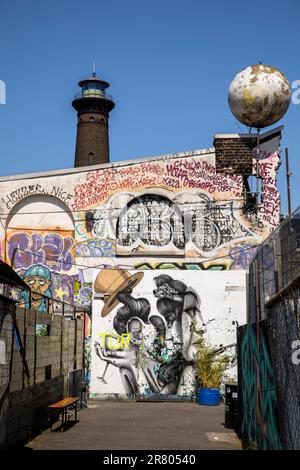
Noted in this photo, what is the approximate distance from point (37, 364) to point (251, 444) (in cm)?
552

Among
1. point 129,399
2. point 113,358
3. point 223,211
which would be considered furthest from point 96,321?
point 223,211

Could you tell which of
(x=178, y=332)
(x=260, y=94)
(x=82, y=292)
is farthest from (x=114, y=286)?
(x=260, y=94)

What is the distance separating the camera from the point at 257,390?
10.8 metres

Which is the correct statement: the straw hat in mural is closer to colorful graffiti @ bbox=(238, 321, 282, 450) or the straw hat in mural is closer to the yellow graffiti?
the yellow graffiti

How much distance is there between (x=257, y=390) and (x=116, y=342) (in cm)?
1291

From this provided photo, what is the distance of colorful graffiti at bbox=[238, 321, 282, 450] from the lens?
9141 millimetres

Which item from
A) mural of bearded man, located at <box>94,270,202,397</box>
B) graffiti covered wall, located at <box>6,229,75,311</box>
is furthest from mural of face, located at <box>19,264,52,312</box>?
mural of bearded man, located at <box>94,270,202,397</box>

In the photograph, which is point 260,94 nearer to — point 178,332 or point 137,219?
point 137,219

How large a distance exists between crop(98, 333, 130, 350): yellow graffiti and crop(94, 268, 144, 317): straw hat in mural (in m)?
0.93

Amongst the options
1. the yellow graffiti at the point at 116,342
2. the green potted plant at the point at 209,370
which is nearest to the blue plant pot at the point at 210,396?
the green potted plant at the point at 209,370

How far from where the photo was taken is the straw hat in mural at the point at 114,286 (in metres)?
23.4

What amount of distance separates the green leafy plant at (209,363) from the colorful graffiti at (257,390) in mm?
8709

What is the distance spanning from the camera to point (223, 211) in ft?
85.3

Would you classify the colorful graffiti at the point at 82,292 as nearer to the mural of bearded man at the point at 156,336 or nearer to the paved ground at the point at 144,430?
the mural of bearded man at the point at 156,336
